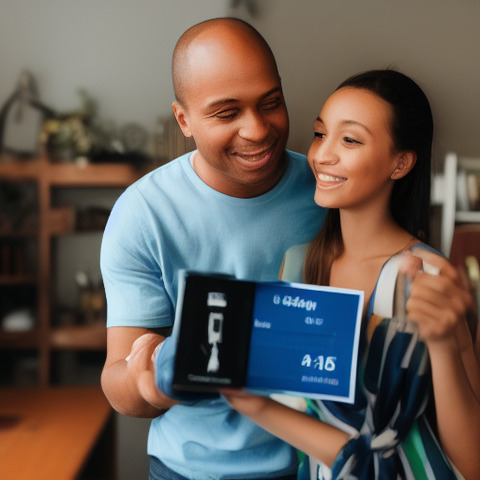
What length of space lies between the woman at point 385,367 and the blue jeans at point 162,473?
0.12 metres

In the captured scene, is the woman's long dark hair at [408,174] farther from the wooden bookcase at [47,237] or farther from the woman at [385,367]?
the wooden bookcase at [47,237]

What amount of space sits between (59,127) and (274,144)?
38 centimetres

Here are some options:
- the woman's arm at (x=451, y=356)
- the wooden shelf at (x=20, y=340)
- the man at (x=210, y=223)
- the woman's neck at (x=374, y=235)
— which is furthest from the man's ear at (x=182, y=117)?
the wooden shelf at (x=20, y=340)

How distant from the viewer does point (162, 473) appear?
2.80 ft

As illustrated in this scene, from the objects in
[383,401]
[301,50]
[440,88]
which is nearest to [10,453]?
[383,401]

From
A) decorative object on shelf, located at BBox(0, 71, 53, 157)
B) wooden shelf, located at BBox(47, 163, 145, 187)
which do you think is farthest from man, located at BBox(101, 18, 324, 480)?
decorative object on shelf, located at BBox(0, 71, 53, 157)

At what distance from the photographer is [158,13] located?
0.90 meters

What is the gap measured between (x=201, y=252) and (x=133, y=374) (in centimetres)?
18

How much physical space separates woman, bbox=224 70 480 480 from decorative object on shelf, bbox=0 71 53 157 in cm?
48

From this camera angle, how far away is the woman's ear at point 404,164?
0.71m

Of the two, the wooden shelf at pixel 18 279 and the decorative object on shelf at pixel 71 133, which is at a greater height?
the decorative object on shelf at pixel 71 133

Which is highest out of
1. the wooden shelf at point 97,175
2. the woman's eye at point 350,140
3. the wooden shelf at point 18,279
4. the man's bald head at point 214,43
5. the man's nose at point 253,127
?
the man's bald head at point 214,43

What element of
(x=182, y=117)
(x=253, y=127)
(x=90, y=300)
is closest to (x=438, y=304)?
(x=253, y=127)

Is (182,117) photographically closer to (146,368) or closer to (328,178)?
(328,178)
